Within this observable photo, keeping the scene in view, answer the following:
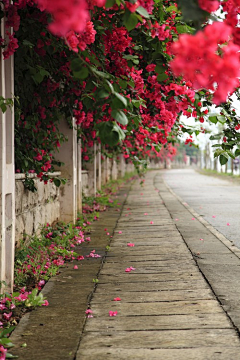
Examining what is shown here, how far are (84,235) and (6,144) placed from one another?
3.25 metres

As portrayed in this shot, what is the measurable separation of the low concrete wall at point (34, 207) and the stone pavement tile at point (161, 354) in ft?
8.52

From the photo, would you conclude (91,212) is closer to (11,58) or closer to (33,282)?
(33,282)

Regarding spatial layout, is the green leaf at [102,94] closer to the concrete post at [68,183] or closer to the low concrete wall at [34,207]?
the low concrete wall at [34,207]

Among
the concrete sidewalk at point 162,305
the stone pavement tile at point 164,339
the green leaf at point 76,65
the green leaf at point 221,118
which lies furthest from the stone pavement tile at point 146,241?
the green leaf at point 76,65

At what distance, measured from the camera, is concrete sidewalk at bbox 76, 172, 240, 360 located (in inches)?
104

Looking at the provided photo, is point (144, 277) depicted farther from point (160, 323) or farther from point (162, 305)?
point (160, 323)

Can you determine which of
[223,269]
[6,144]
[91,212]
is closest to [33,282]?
[6,144]

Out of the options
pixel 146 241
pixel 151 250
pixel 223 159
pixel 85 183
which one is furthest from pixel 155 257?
pixel 85 183

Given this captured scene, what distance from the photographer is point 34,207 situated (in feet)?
19.5

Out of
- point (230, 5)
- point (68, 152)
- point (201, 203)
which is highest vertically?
point (230, 5)

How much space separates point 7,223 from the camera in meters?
3.75

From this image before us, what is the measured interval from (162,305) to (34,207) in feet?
9.47

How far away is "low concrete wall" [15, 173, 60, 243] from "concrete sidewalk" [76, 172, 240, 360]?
3.26 feet

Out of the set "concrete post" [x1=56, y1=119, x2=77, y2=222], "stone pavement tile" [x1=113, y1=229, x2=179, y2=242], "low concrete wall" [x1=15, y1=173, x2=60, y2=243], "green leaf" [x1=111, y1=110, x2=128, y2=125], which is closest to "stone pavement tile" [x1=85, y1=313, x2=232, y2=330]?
"green leaf" [x1=111, y1=110, x2=128, y2=125]
